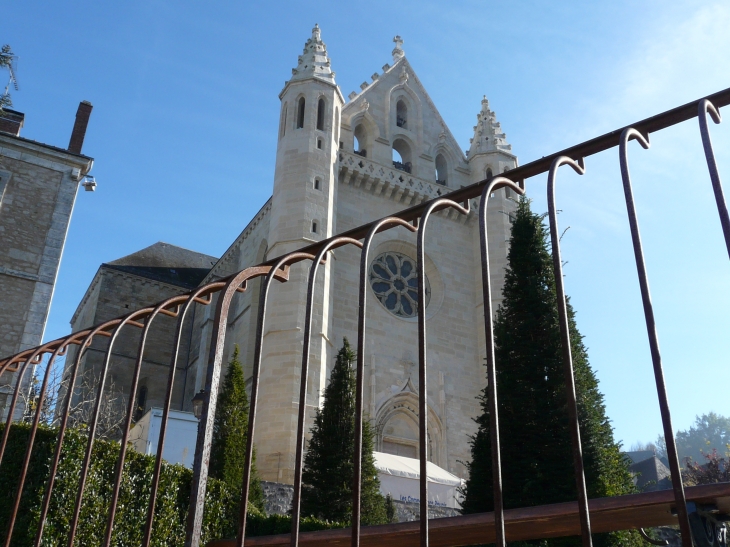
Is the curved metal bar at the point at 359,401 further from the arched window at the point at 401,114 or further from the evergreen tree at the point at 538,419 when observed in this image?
the arched window at the point at 401,114

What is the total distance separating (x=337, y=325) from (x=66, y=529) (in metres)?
13.5

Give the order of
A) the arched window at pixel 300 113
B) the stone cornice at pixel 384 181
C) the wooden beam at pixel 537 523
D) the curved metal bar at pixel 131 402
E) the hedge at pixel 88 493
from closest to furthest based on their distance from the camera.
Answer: the wooden beam at pixel 537 523, the curved metal bar at pixel 131 402, the hedge at pixel 88 493, the arched window at pixel 300 113, the stone cornice at pixel 384 181

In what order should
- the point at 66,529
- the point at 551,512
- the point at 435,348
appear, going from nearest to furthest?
the point at 551,512 → the point at 66,529 → the point at 435,348

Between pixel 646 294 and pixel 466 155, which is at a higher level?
pixel 466 155

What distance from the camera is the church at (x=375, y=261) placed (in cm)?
1905

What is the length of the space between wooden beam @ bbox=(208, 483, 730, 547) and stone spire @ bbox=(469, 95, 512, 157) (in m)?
23.6

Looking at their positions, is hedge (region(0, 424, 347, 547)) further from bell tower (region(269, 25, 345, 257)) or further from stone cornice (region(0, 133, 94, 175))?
stone cornice (region(0, 133, 94, 175))

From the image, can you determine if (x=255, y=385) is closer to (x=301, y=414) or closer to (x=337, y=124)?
(x=301, y=414)

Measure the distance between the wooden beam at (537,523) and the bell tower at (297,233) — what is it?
44.0ft

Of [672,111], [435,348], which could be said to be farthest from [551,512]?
[435,348]

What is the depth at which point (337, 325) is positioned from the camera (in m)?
20.6

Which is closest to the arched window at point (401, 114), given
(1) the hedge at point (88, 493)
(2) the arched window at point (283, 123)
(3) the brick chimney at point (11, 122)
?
(2) the arched window at point (283, 123)

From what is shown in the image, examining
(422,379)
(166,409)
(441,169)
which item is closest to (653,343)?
(422,379)

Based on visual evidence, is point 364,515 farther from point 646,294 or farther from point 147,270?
point 147,270
